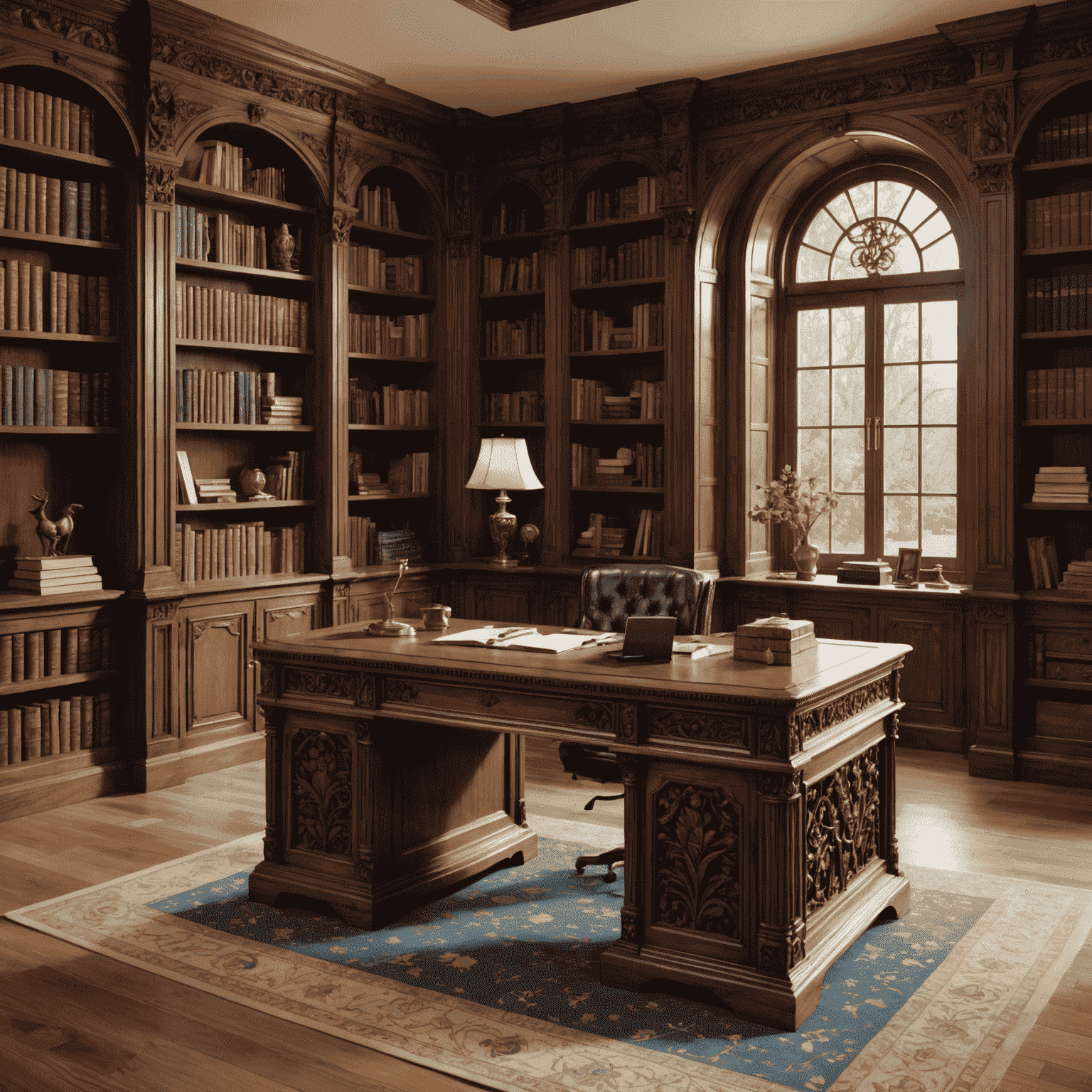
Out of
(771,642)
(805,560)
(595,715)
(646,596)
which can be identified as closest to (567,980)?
(595,715)

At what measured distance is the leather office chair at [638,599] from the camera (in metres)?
4.25

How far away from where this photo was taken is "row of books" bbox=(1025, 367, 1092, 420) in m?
5.31

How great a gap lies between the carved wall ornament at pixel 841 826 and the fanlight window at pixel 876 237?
140 inches

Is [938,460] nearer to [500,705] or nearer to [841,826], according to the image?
[841,826]

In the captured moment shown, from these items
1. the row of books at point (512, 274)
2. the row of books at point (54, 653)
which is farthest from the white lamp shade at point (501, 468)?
the row of books at point (54, 653)

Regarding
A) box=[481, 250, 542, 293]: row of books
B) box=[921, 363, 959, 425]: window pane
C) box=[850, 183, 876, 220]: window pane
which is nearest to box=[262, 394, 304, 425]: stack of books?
box=[481, 250, 542, 293]: row of books

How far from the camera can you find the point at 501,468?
551cm

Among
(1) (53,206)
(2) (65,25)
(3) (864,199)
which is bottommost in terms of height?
(1) (53,206)

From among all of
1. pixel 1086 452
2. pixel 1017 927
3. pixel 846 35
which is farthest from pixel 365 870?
pixel 846 35

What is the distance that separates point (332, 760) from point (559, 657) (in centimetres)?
81

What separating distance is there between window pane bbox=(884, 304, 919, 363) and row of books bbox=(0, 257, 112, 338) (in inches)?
157

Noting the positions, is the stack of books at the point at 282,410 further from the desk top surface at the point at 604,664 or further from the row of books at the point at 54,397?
the desk top surface at the point at 604,664

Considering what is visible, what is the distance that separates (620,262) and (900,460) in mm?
1891

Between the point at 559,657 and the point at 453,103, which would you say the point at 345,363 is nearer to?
the point at 453,103
